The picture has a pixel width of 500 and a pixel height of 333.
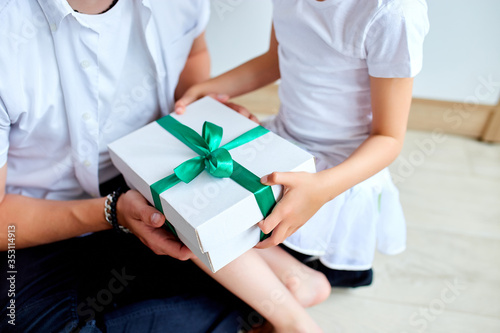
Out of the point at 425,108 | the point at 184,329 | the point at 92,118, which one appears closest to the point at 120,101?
the point at 92,118

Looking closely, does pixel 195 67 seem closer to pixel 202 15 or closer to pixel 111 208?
pixel 202 15

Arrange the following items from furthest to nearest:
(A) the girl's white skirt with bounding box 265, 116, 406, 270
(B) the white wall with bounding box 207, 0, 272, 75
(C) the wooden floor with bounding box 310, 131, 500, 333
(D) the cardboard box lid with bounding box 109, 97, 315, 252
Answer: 1. (B) the white wall with bounding box 207, 0, 272, 75
2. (C) the wooden floor with bounding box 310, 131, 500, 333
3. (A) the girl's white skirt with bounding box 265, 116, 406, 270
4. (D) the cardboard box lid with bounding box 109, 97, 315, 252

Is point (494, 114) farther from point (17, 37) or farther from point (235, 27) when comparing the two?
point (17, 37)

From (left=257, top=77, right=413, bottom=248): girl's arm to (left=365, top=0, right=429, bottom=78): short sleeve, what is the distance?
0.09 ft

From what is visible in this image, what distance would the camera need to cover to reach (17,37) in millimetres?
581

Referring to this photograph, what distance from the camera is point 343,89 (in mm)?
→ 685

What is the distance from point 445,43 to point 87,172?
0.98 metres

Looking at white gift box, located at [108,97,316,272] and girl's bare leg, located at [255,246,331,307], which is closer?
white gift box, located at [108,97,316,272]

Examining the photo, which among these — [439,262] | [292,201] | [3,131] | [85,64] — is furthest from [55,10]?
[439,262]

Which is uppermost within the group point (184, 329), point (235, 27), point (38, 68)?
point (38, 68)

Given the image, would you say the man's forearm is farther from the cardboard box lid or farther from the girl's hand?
the girl's hand

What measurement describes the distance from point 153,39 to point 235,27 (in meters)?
0.54

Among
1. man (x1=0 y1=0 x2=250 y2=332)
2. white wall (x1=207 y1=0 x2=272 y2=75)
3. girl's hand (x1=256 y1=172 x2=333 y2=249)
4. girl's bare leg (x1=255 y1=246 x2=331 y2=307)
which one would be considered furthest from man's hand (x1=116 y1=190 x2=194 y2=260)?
white wall (x1=207 y1=0 x2=272 y2=75)

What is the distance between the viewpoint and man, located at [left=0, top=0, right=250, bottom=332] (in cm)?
61
